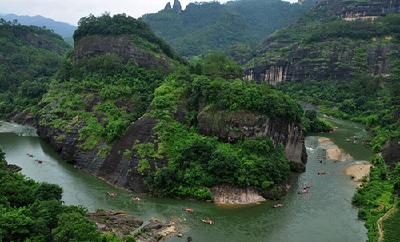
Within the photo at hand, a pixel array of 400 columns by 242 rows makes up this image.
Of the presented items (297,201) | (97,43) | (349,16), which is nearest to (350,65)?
(349,16)

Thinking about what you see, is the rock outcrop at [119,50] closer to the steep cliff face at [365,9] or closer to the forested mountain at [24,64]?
the forested mountain at [24,64]

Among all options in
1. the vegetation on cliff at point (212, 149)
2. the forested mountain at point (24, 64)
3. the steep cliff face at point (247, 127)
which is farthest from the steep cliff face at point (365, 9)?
the steep cliff face at point (247, 127)

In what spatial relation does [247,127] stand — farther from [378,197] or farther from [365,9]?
[365,9]

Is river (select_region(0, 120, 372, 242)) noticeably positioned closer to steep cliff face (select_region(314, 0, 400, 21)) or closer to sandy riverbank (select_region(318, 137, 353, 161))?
sandy riverbank (select_region(318, 137, 353, 161))

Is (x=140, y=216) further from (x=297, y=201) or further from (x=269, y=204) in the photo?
(x=297, y=201)

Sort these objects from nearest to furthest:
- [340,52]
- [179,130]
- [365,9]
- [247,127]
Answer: [247,127]
[179,130]
[340,52]
[365,9]

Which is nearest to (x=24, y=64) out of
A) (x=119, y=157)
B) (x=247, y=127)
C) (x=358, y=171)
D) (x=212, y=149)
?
(x=119, y=157)
